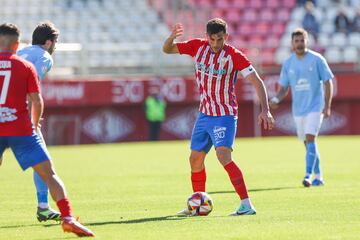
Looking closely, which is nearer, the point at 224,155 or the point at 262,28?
the point at 224,155

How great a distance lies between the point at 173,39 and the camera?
1147 centimetres

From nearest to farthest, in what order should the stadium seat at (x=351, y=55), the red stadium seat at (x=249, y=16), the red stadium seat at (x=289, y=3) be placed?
the stadium seat at (x=351, y=55) → the red stadium seat at (x=249, y=16) → the red stadium seat at (x=289, y=3)

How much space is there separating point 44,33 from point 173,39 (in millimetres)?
1458

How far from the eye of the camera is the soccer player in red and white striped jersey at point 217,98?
11359mm

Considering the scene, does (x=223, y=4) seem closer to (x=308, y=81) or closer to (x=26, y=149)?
(x=308, y=81)

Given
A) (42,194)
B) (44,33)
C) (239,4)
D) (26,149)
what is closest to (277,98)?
(44,33)

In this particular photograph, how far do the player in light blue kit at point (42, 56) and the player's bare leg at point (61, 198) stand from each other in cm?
191

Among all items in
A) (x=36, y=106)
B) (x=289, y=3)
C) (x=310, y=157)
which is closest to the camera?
(x=36, y=106)

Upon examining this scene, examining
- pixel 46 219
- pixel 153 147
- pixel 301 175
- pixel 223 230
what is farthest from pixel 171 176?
pixel 153 147

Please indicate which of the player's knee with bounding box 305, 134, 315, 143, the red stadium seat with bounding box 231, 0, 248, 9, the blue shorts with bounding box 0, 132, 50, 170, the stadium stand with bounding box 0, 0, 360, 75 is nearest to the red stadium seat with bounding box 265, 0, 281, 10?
the stadium stand with bounding box 0, 0, 360, 75

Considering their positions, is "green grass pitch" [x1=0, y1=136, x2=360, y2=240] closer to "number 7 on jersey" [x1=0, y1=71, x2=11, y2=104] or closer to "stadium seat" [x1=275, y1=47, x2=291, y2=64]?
"number 7 on jersey" [x1=0, y1=71, x2=11, y2=104]

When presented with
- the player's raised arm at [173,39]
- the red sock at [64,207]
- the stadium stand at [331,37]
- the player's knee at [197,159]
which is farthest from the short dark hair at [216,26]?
the stadium stand at [331,37]

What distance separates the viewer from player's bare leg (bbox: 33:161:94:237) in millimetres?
9320

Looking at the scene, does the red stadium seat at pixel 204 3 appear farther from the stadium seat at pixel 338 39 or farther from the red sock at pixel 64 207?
the red sock at pixel 64 207
